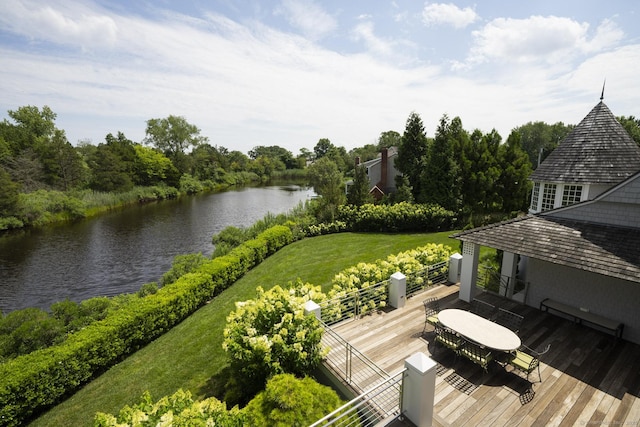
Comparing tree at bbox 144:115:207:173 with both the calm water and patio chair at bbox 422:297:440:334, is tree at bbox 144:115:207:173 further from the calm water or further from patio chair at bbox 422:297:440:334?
patio chair at bbox 422:297:440:334

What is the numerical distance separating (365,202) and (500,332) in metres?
19.3

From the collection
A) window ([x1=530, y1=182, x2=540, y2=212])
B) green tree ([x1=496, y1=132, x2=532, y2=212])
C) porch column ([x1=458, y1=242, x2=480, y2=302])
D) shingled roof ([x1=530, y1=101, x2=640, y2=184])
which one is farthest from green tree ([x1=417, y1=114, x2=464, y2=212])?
porch column ([x1=458, y1=242, x2=480, y2=302])

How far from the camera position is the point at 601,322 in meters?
7.95

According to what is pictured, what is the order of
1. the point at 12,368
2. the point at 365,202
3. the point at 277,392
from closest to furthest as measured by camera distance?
the point at 277,392, the point at 12,368, the point at 365,202

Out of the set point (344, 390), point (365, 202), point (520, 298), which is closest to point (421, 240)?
point (365, 202)

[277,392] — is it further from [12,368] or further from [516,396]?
[12,368]

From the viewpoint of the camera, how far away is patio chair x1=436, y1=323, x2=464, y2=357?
6881mm

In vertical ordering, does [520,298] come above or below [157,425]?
below

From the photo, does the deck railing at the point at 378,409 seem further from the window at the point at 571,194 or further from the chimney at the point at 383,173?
the chimney at the point at 383,173

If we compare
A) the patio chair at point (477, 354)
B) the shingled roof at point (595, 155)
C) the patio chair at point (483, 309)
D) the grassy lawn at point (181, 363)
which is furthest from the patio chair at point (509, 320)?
the shingled roof at point (595, 155)

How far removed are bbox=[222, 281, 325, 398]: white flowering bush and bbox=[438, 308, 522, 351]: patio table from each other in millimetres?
3208

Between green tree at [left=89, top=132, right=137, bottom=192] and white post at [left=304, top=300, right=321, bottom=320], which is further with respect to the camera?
green tree at [left=89, top=132, right=137, bottom=192]

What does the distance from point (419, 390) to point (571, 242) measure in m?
6.33

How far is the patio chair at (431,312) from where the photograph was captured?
25.8ft
